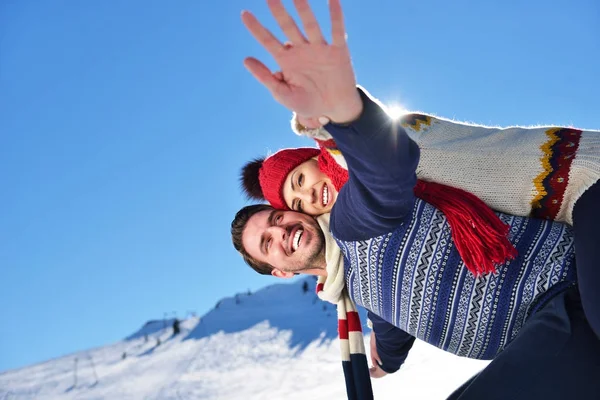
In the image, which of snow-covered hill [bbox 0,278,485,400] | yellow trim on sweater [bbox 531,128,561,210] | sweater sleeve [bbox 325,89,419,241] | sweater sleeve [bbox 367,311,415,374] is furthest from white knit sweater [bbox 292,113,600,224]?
snow-covered hill [bbox 0,278,485,400]

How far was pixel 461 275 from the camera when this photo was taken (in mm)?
1700

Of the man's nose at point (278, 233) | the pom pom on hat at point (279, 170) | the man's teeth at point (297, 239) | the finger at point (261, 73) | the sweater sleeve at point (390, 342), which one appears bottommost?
the sweater sleeve at point (390, 342)

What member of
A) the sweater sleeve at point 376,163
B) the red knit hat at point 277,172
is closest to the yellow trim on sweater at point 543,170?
the sweater sleeve at point 376,163

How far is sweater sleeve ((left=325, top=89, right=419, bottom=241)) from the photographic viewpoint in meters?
1.23

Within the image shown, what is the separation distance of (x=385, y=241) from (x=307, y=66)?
0.73 meters

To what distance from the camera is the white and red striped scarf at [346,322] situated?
1.93 meters

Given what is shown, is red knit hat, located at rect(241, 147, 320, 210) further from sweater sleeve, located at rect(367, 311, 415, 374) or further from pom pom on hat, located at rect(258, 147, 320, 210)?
sweater sleeve, located at rect(367, 311, 415, 374)

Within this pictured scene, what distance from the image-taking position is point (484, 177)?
66.6 inches

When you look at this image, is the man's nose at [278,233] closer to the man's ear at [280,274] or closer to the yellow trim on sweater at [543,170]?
the man's ear at [280,274]

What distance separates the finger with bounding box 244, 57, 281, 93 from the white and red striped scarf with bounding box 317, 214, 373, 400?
2.88 ft

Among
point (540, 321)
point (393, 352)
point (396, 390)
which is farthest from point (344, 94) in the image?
point (396, 390)

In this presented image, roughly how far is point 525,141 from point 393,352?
1.13 metres

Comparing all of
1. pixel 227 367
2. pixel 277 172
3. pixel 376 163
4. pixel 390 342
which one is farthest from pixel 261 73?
pixel 227 367

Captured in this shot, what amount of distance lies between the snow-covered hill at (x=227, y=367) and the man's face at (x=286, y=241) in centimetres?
136
